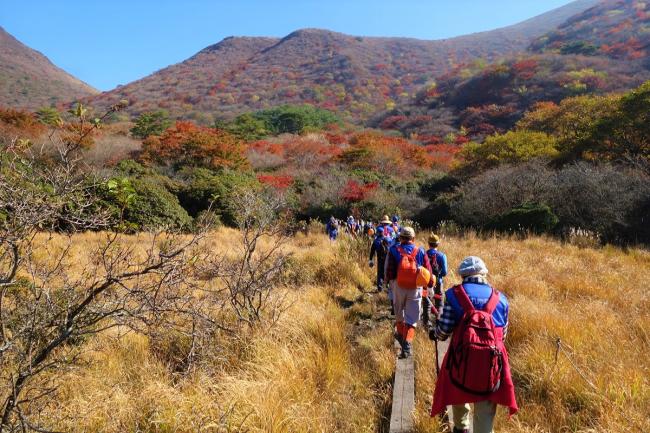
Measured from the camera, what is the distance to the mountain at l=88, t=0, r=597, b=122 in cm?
6569

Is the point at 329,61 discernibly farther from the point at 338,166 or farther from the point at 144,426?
the point at 144,426

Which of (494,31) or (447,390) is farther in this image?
(494,31)

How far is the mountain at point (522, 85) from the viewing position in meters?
41.0

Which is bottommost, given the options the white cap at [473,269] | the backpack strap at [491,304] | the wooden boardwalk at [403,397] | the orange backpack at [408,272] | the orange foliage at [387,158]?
the wooden boardwalk at [403,397]

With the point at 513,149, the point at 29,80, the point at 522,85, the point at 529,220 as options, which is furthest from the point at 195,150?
the point at 29,80

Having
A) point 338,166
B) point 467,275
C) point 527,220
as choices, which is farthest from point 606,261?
point 338,166

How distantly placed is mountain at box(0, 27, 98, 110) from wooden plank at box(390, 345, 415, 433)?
69.0m

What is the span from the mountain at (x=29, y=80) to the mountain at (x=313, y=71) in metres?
7.17

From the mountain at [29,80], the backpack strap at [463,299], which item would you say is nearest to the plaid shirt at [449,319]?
the backpack strap at [463,299]

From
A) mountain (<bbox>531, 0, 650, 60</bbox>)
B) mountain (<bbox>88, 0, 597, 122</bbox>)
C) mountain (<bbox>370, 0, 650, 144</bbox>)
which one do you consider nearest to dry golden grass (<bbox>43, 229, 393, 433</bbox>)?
mountain (<bbox>370, 0, 650, 144</bbox>)

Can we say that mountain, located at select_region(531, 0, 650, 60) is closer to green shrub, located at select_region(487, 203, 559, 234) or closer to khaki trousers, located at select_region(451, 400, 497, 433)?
green shrub, located at select_region(487, 203, 559, 234)

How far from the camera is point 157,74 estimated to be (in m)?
89.1

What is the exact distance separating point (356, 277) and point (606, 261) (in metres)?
5.16

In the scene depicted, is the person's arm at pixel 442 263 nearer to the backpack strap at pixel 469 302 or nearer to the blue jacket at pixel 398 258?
the blue jacket at pixel 398 258
